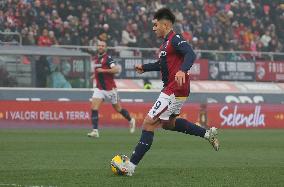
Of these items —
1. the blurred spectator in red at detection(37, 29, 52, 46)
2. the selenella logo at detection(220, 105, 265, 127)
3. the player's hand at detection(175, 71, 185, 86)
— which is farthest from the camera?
the blurred spectator in red at detection(37, 29, 52, 46)

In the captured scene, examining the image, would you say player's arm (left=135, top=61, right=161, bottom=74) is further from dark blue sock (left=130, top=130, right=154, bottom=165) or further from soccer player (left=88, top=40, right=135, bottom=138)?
soccer player (left=88, top=40, right=135, bottom=138)

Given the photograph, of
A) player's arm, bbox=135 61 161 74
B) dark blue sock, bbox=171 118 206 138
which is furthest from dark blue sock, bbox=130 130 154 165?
dark blue sock, bbox=171 118 206 138

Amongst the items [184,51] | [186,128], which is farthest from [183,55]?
[186,128]

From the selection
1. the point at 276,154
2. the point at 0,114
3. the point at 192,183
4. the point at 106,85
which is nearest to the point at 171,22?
the point at 192,183

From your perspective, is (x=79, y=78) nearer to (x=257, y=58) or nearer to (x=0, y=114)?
(x=0, y=114)

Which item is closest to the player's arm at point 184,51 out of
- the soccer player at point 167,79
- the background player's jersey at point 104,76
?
the soccer player at point 167,79

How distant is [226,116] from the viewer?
30.2 m

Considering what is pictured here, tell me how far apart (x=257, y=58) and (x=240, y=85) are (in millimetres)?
1607

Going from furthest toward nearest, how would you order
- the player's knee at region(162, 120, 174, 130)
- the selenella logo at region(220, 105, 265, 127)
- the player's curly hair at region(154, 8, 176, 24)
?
the selenella logo at region(220, 105, 265, 127) < the player's knee at region(162, 120, 174, 130) < the player's curly hair at region(154, 8, 176, 24)

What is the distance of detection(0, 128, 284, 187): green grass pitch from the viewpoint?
10.2 metres

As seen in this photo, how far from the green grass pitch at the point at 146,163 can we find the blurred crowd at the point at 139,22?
9.06 meters

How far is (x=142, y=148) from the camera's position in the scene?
36.6ft

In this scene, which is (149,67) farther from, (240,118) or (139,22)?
(139,22)

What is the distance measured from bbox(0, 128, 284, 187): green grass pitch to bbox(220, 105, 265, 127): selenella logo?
9.94m
